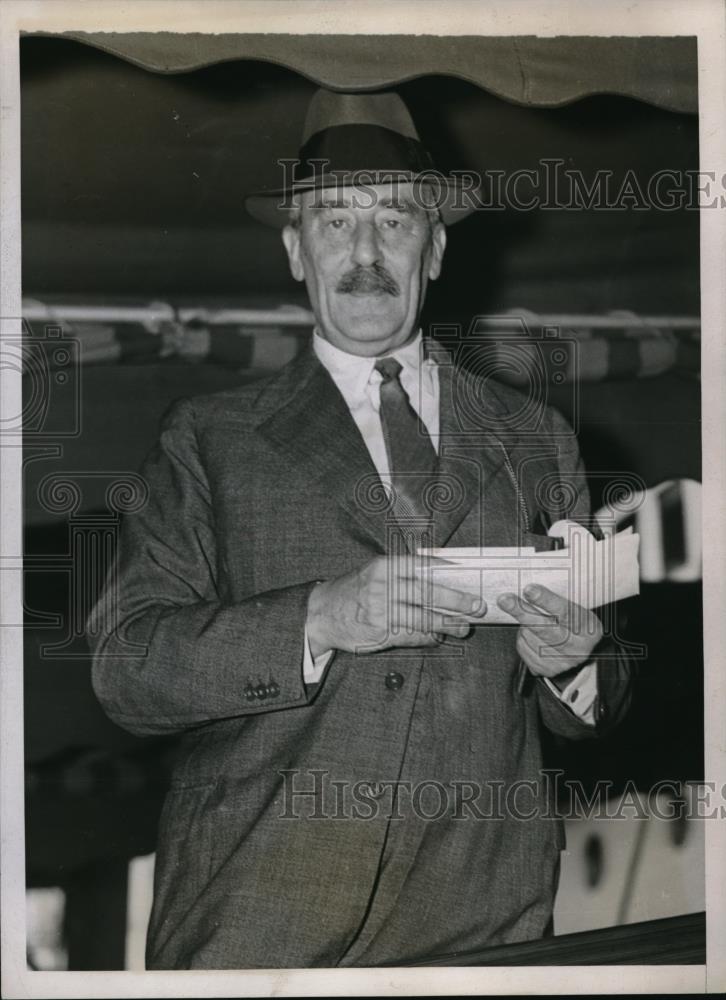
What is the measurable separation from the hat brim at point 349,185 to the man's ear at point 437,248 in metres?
0.02

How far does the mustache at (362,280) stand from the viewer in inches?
119

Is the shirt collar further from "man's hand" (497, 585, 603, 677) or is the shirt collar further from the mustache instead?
"man's hand" (497, 585, 603, 677)

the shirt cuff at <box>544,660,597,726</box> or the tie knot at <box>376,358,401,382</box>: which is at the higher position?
the tie knot at <box>376,358,401,382</box>

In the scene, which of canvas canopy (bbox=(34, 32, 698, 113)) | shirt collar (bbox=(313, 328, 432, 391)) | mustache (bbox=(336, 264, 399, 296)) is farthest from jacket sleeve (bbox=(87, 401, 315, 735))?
canvas canopy (bbox=(34, 32, 698, 113))

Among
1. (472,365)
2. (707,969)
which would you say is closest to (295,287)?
(472,365)

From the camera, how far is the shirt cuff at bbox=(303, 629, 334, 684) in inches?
115

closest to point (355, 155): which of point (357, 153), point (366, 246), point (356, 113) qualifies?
point (357, 153)

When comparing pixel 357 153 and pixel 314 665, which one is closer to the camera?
pixel 314 665

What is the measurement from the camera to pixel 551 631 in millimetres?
2969

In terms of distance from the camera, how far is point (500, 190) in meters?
3.10

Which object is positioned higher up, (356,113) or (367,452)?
(356,113)

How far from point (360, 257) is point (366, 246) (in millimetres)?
30
